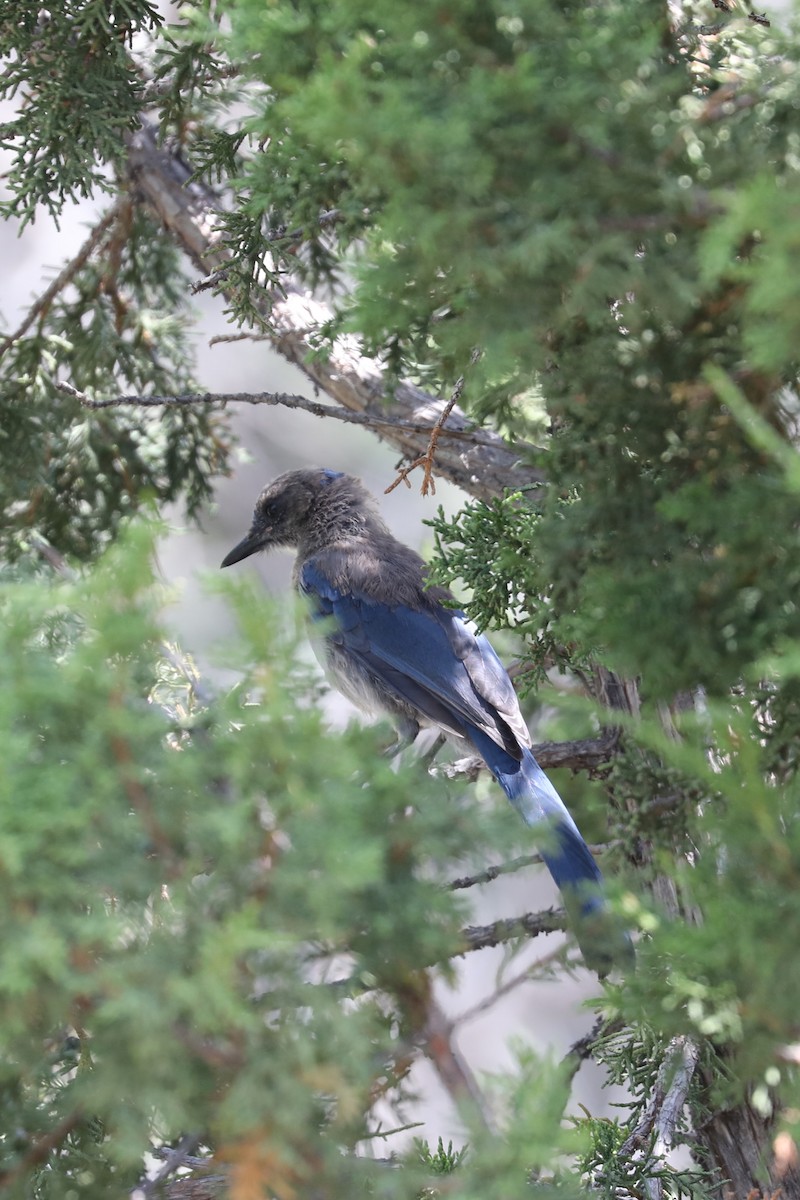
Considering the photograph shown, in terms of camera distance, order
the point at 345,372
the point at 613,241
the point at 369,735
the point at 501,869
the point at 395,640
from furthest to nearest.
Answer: the point at 395,640, the point at 345,372, the point at 501,869, the point at 369,735, the point at 613,241

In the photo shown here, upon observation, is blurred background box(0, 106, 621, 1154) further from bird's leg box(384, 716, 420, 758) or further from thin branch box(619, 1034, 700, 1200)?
thin branch box(619, 1034, 700, 1200)

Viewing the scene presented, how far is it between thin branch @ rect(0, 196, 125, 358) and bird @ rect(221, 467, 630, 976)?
1009 mm

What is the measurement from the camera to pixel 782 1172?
2057 mm

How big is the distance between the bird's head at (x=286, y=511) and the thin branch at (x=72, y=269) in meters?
0.99

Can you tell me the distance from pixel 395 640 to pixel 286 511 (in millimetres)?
830

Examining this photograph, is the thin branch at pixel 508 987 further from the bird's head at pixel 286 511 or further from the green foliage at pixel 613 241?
the bird's head at pixel 286 511

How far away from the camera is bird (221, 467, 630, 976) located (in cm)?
281

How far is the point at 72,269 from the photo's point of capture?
3.21 meters

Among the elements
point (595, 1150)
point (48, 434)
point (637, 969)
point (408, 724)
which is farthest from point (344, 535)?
point (637, 969)

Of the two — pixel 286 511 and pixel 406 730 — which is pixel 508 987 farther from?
pixel 286 511

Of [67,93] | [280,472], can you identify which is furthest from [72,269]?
[280,472]

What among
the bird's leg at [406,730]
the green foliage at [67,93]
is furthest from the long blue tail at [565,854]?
the green foliage at [67,93]

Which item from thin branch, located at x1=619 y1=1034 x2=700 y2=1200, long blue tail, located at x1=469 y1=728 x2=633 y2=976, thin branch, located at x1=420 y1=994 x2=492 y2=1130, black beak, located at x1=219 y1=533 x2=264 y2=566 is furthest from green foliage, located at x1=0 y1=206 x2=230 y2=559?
thin branch, located at x1=420 y1=994 x2=492 y2=1130

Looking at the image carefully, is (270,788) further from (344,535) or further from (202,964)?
(344,535)
